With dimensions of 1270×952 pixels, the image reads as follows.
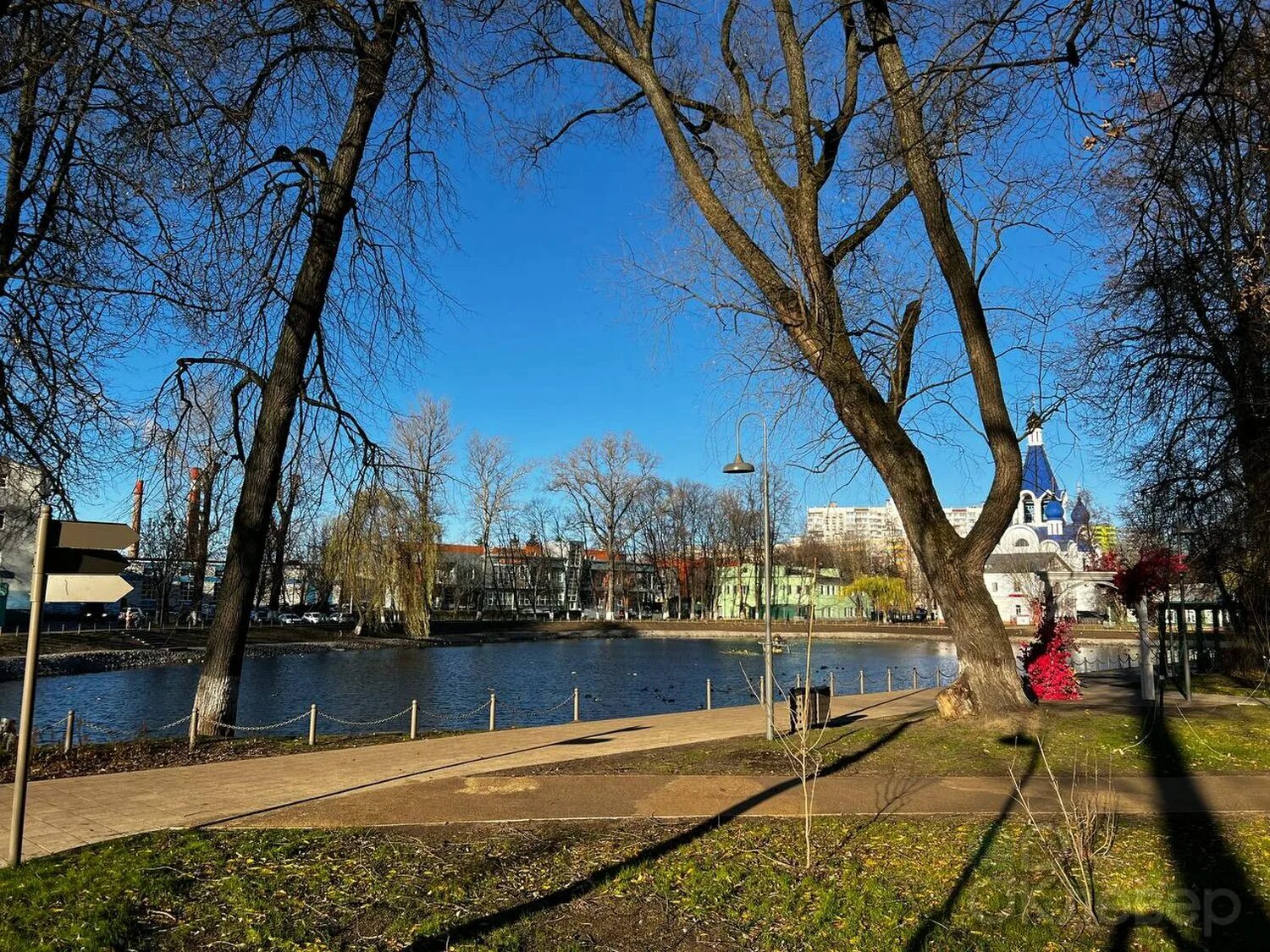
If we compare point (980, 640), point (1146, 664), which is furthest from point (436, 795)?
point (1146, 664)

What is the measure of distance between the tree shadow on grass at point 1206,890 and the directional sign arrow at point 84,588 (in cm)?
699

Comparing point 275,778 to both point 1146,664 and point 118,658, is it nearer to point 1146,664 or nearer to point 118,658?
point 1146,664

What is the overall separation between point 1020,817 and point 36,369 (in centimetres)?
1125

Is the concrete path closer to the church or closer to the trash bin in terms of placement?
the trash bin

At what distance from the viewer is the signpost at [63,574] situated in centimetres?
577

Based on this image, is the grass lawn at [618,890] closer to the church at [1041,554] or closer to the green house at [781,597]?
the church at [1041,554]

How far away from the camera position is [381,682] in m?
30.8

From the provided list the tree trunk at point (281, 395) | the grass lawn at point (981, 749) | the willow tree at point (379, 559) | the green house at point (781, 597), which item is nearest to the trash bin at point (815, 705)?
the grass lawn at point (981, 749)

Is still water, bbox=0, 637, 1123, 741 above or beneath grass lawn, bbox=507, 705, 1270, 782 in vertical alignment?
beneath

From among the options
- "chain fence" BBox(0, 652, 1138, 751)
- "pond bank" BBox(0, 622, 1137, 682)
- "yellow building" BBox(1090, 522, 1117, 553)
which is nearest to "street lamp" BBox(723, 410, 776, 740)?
"chain fence" BBox(0, 652, 1138, 751)

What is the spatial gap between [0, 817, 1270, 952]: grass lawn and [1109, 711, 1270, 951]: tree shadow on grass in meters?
0.02

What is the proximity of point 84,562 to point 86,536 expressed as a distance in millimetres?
233

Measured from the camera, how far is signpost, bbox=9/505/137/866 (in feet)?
18.9

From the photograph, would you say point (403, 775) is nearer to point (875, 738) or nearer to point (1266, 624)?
point (875, 738)
